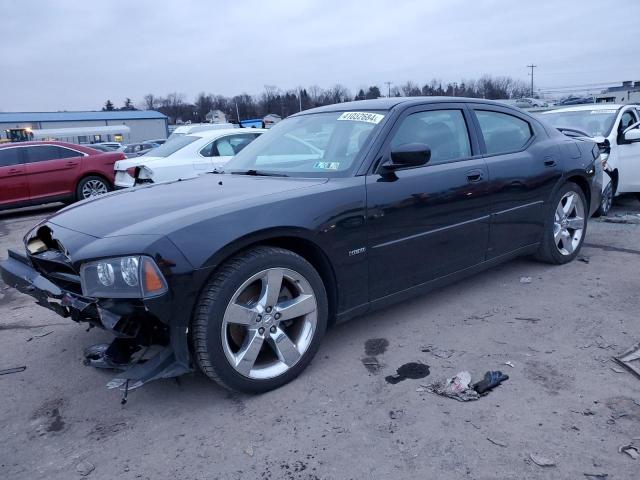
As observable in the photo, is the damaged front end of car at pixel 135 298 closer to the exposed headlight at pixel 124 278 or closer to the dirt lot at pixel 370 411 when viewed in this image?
the exposed headlight at pixel 124 278

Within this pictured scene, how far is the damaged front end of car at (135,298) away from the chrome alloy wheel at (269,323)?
10.6 inches

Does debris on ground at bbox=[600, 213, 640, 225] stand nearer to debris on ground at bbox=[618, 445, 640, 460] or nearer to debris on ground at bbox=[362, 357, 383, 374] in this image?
debris on ground at bbox=[362, 357, 383, 374]

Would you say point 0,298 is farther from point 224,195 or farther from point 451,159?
point 451,159

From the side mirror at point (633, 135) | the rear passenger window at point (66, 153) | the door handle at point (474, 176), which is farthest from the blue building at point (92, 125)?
the door handle at point (474, 176)

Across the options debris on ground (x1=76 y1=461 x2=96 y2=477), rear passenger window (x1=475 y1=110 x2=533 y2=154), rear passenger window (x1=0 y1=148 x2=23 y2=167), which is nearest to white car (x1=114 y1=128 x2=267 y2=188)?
rear passenger window (x1=0 y1=148 x2=23 y2=167)

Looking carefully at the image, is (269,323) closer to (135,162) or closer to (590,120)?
(590,120)

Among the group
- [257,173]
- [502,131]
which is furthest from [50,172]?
[502,131]

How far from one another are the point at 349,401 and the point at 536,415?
94 cm

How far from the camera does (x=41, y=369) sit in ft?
10.7

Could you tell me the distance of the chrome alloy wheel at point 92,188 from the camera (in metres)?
10.6

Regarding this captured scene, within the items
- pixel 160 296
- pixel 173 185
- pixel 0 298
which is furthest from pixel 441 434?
pixel 0 298

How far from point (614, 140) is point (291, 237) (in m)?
6.03

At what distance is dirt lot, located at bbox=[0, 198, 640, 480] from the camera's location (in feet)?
7.38

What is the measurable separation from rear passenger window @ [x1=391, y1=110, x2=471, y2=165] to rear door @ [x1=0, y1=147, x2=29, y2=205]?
9.13 meters
